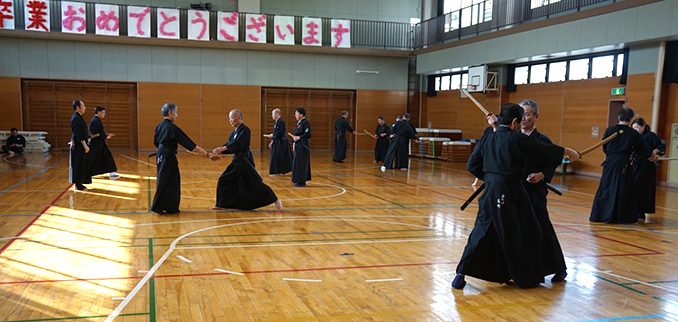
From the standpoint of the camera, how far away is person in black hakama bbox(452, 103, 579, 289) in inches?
173

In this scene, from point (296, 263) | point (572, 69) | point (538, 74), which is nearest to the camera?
point (296, 263)

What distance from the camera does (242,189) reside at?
8.08m

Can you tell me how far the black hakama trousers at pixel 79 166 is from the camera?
1005 centimetres

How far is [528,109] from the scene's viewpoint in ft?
16.1

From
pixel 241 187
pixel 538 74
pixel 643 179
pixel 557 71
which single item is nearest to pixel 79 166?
pixel 241 187

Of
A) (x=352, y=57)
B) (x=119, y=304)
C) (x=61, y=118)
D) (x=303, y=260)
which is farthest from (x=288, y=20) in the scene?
(x=119, y=304)

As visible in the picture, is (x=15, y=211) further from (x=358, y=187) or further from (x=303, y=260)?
(x=358, y=187)

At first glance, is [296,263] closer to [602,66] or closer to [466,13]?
[602,66]

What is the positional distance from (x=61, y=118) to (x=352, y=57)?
12424 mm

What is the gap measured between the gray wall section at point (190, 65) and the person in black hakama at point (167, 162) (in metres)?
14.1

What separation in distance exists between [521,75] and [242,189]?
43.7 ft

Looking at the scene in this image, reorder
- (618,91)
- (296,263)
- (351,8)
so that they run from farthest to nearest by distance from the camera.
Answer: (351,8)
(618,91)
(296,263)

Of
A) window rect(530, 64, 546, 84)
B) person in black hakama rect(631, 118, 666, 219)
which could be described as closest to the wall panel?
window rect(530, 64, 546, 84)

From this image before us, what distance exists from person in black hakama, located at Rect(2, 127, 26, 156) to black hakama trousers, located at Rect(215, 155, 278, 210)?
12.9 meters
